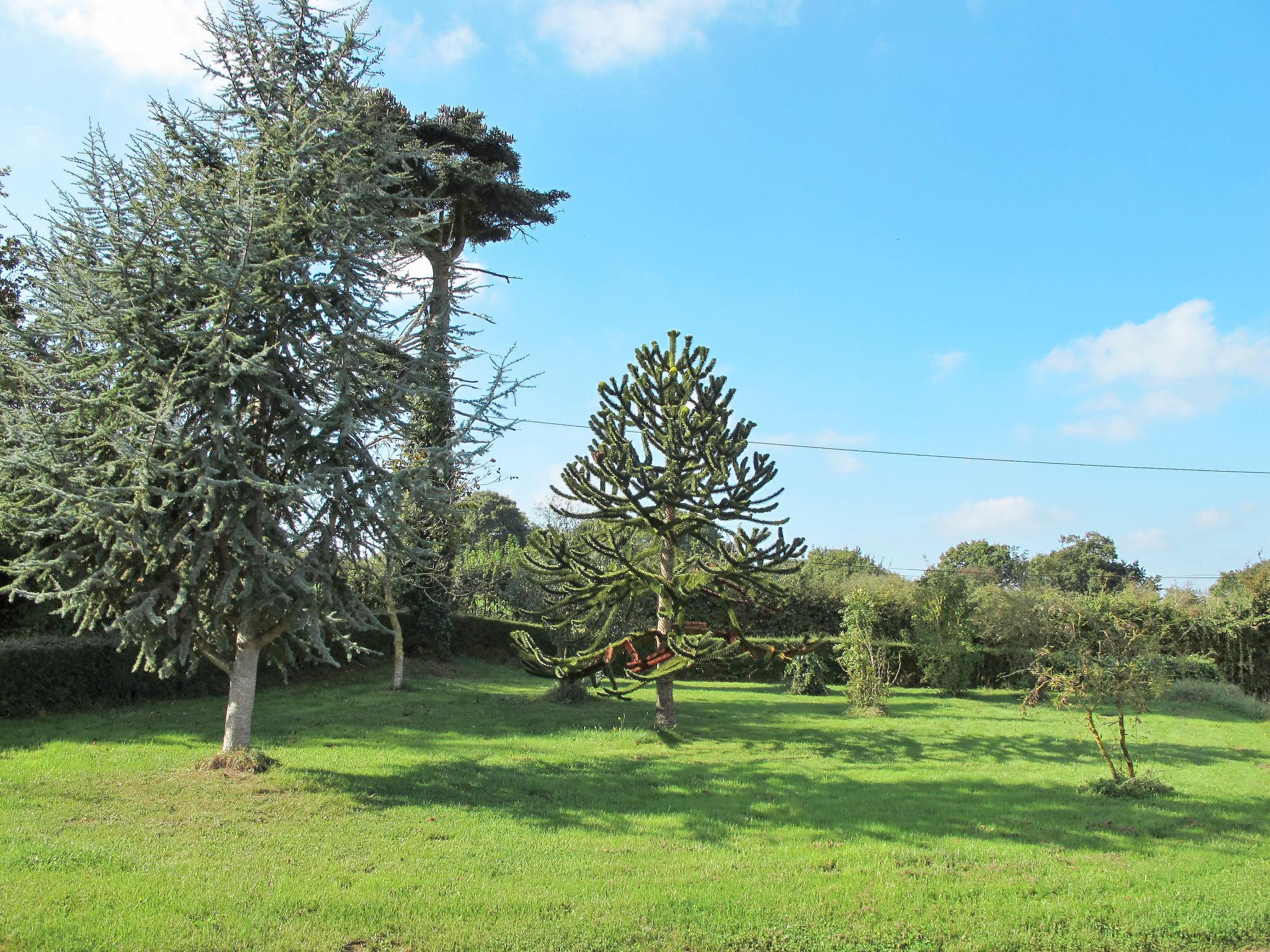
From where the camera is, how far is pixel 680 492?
13250mm

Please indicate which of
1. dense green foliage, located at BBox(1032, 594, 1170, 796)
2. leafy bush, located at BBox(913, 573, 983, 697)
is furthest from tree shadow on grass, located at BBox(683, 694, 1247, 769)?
leafy bush, located at BBox(913, 573, 983, 697)

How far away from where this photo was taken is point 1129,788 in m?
9.90

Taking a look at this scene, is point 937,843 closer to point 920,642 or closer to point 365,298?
point 365,298

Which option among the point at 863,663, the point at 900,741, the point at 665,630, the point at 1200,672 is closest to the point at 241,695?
the point at 665,630

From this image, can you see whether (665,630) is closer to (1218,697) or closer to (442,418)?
(442,418)

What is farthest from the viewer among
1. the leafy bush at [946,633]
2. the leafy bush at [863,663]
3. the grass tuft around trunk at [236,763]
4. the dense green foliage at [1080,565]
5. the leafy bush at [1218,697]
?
the dense green foliage at [1080,565]

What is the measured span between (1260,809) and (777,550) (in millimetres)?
6844

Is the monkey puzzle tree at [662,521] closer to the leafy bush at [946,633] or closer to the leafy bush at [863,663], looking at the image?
the leafy bush at [863,663]

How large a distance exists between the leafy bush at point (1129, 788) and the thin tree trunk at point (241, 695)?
34.8 feet

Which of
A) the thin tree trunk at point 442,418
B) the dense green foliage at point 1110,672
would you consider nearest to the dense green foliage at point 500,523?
the thin tree trunk at point 442,418

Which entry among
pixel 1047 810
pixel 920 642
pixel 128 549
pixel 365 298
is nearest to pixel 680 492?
pixel 365 298

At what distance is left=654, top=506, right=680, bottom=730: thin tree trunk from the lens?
13492 mm

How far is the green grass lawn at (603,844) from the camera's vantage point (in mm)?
5488

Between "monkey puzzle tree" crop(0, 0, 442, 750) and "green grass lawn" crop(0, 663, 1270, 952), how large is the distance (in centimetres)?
201
